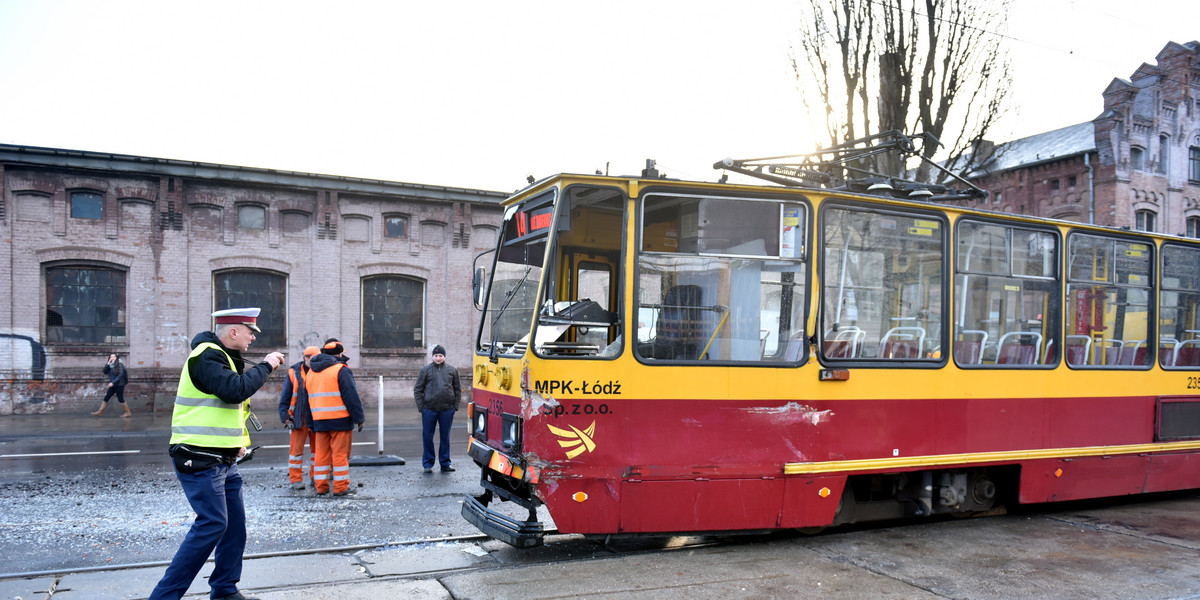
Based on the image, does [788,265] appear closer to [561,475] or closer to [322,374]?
[561,475]

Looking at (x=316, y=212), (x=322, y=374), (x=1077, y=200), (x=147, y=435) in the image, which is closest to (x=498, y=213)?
(x=316, y=212)

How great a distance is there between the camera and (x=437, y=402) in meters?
10.8

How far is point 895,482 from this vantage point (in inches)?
285

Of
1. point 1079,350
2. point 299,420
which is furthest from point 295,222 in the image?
point 1079,350

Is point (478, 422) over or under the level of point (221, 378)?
under

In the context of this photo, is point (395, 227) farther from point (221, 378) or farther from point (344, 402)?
point (221, 378)

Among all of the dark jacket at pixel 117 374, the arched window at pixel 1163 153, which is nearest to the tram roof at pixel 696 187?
the dark jacket at pixel 117 374

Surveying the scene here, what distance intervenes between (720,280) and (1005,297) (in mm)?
3205

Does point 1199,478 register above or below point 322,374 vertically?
below

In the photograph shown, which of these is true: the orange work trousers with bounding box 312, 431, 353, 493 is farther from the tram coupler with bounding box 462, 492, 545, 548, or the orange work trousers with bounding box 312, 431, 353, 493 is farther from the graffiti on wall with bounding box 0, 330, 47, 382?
the graffiti on wall with bounding box 0, 330, 47, 382

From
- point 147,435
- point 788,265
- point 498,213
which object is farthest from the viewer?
point 498,213

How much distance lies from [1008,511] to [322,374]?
741 centimetres

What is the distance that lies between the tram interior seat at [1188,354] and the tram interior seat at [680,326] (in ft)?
20.3

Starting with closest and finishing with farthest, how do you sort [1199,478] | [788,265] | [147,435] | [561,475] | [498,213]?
[561,475] → [788,265] → [1199,478] → [147,435] → [498,213]
